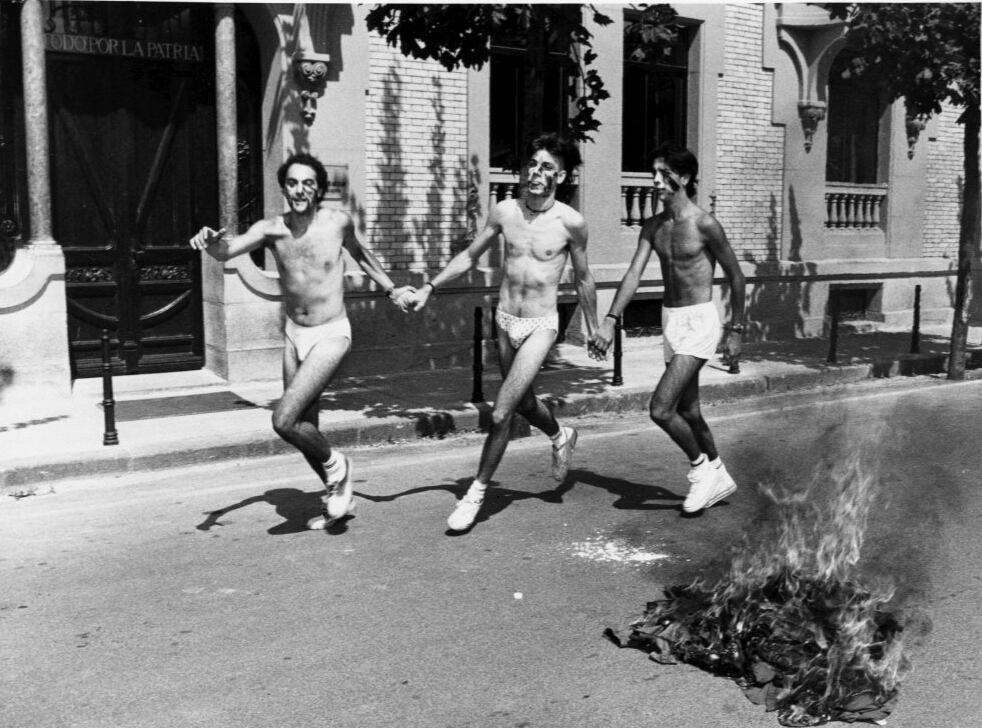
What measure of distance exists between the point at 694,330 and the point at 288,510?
276 centimetres

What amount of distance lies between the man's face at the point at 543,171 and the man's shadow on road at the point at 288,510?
7.38 feet

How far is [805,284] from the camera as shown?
17.5 m

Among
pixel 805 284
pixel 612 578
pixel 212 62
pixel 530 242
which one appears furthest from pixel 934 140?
pixel 612 578

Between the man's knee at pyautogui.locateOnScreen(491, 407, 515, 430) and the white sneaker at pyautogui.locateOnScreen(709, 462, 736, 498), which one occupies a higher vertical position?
the man's knee at pyautogui.locateOnScreen(491, 407, 515, 430)

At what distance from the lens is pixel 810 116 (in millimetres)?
17328

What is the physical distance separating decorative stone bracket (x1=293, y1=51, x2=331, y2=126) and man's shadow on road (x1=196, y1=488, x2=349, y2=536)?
19.5 ft

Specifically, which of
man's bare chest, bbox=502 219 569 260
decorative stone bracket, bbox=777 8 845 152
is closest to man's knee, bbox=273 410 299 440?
man's bare chest, bbox=502 219 569 260

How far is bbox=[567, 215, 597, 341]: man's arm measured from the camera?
6.87 metres

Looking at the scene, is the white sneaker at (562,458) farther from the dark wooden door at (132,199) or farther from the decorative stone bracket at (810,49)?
the decorative stone bracket at (810,49)

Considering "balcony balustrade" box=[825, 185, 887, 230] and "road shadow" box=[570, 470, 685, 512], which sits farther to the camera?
"balcony balustrade" box=[825, 185, 887, 230]

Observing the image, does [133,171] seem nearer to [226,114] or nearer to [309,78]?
[226,114]

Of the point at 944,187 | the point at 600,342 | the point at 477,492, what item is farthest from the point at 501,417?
the point at 944,187

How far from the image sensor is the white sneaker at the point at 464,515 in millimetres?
6578

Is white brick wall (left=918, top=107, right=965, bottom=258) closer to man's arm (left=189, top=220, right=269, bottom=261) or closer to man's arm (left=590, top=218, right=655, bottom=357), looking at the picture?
man's arm (left=590, top=218, right=655, bottom=357)
